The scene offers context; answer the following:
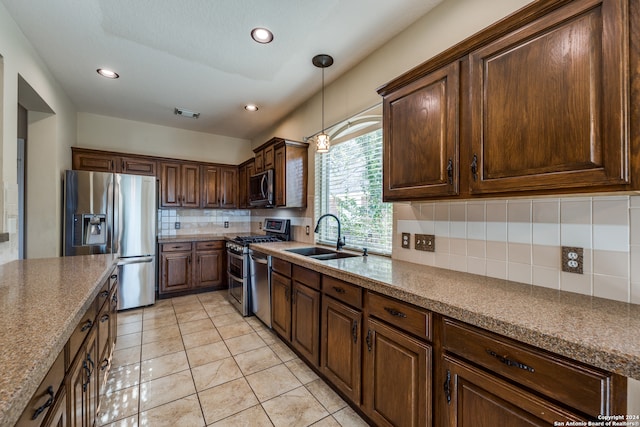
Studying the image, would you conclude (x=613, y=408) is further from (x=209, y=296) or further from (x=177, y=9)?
(x=209, y=296)

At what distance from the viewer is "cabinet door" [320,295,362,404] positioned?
5.43 ft

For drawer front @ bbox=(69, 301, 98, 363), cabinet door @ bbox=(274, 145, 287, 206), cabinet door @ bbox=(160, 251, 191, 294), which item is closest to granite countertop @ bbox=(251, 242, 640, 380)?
drawer front @ bbox=(69, 301, 98, 363)

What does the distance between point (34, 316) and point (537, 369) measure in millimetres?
1745

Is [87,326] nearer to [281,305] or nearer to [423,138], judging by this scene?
[281,305]

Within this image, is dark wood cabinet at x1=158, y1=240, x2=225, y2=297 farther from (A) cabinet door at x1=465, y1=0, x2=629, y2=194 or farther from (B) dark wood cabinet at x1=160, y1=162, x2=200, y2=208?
(A) cabinet door at x1=465, y1=0, x2=629, y2=194

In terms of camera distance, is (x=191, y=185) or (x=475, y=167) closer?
(x=475, y=167)

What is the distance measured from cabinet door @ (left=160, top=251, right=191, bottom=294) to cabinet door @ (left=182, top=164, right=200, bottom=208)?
2.78 ft

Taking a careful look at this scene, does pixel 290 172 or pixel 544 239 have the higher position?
pixel 290 172

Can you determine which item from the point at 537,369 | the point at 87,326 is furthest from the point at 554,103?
the point at 87,326

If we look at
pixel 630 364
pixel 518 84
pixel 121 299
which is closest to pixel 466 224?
pixel 518 84

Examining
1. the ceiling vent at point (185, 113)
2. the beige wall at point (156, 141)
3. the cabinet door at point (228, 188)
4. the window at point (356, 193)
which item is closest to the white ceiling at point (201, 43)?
the ceiling vent at point (185, 113)

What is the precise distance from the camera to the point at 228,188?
186 inches

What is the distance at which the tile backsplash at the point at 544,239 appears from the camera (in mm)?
1147

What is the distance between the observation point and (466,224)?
1.72 m
